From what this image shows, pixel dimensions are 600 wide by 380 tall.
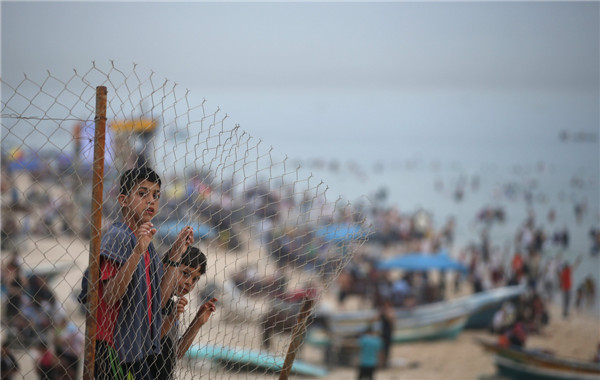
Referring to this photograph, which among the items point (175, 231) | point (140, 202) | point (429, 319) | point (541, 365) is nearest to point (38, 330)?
point (175, 231)

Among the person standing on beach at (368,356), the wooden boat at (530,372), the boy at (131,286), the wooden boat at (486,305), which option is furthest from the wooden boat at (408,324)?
the boy at (131,286)

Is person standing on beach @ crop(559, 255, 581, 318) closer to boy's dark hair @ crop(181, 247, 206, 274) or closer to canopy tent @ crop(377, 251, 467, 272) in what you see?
canopy tent @ crop(377, 251, 467, 272)

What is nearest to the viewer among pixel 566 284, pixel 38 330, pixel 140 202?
pixel 140 202

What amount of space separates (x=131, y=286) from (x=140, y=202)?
369 mm

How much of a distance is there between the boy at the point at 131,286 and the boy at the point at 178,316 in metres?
0.09

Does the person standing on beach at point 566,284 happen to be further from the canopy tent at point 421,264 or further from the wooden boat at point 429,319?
the canopy tent at point 421,264

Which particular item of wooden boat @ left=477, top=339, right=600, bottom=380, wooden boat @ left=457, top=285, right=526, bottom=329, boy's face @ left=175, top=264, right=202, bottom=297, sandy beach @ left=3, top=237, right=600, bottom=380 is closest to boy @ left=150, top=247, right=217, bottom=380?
boy's face @ left=175, top=264, right=202, bottom=297

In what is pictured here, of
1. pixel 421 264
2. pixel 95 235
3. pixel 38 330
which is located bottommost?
pixel 38 330

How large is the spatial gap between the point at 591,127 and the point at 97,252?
94793 millimetres

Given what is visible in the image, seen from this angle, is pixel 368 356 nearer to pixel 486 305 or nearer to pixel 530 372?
pixel 530 372

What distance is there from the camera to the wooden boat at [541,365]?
428 inches

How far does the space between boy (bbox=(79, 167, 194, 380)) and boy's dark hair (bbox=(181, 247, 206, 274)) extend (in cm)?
13

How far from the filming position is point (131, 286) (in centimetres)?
279

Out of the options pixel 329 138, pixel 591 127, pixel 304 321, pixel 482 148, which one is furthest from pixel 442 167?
pixel 304 321
